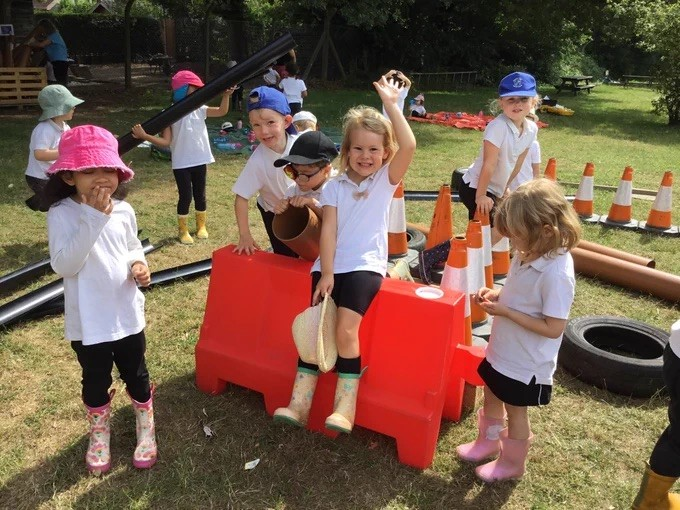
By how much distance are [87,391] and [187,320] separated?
1670 mm

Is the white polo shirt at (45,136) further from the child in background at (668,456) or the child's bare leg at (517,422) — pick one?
the child in background at (668,456)

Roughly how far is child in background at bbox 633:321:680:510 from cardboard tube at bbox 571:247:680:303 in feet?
9.16

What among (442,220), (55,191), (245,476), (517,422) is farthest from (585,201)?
(55,191)

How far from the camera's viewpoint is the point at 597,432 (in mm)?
3400

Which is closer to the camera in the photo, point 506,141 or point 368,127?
point 368,127

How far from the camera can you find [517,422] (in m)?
2.92

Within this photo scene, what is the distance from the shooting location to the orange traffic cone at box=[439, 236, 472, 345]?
3.62 m

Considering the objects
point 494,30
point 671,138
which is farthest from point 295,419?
point 494,30

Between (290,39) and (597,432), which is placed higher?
(290,39)

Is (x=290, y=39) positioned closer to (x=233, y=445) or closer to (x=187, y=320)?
(x=187, y=320)

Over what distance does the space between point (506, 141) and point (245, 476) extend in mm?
3206

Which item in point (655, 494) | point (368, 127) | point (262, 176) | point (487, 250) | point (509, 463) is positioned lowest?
point (509, 463)

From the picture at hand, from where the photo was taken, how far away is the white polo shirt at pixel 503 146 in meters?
4.70

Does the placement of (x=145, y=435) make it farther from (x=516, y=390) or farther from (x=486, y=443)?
(x=516, y=390)
